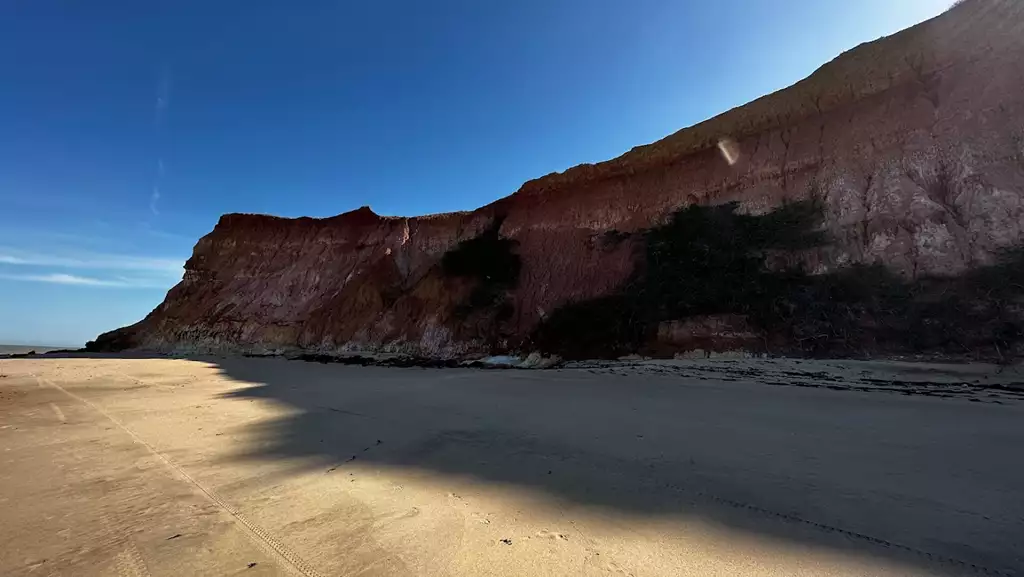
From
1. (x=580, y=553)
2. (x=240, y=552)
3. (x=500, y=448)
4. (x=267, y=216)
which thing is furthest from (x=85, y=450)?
(x=267, y=216)

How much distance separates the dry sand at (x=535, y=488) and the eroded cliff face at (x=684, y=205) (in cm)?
648

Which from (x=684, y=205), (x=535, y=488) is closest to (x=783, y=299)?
(x=684, y=205)

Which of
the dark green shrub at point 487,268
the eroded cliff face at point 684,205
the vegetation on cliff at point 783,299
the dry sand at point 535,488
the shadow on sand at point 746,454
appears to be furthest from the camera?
the dark green shrub at point 487,268

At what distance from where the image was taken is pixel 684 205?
17.0 metres

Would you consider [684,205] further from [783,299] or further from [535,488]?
[535,488]

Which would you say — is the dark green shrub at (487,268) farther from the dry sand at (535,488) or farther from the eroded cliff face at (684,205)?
the dry sand at (535,488)

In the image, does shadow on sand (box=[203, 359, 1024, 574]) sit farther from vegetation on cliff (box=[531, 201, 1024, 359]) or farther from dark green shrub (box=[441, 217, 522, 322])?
dark green shrub (box=[441, 217, 522, 322])

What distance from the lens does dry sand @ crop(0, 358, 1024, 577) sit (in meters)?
2.20

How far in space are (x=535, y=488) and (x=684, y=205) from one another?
52.8 feet

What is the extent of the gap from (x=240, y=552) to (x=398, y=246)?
2674cm

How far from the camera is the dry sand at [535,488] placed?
2201 mm

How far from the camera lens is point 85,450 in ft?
14.7

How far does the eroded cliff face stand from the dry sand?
6.48 metres

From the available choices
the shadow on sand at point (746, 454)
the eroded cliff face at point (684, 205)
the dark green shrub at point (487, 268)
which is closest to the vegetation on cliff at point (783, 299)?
the eroded cliff face at point (684, 205)
